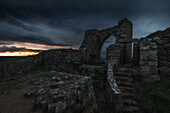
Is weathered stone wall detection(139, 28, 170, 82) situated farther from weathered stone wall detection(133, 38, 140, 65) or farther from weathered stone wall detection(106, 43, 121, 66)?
weathered stone wall detection(106, 43, 121, 66)

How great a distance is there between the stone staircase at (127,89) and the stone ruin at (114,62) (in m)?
0.06

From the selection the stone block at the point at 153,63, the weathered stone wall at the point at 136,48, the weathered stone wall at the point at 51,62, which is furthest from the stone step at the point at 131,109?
the weathered stone wall at the point at 51,62

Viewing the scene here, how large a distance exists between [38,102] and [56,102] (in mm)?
451

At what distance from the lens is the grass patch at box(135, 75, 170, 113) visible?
9.77 ft

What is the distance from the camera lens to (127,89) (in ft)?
13.2

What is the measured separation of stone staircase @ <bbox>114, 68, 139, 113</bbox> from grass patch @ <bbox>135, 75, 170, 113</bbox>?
256 mm

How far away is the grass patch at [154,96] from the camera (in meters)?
2.98

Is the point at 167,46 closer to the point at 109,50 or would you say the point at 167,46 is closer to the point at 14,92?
the point at 109,50

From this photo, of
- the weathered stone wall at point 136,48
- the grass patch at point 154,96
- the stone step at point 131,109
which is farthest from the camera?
the weathered stone wall at point 136,48

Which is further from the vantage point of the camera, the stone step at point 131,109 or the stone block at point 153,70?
the stone block at point 153,70

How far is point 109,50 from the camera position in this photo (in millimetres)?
7730

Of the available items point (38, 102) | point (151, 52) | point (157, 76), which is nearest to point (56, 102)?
point (38, 102)

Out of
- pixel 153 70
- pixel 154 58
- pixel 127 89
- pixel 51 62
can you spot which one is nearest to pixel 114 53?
pixel 154 58

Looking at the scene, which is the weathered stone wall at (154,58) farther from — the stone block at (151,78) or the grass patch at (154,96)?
the grass patch at (154,96)
